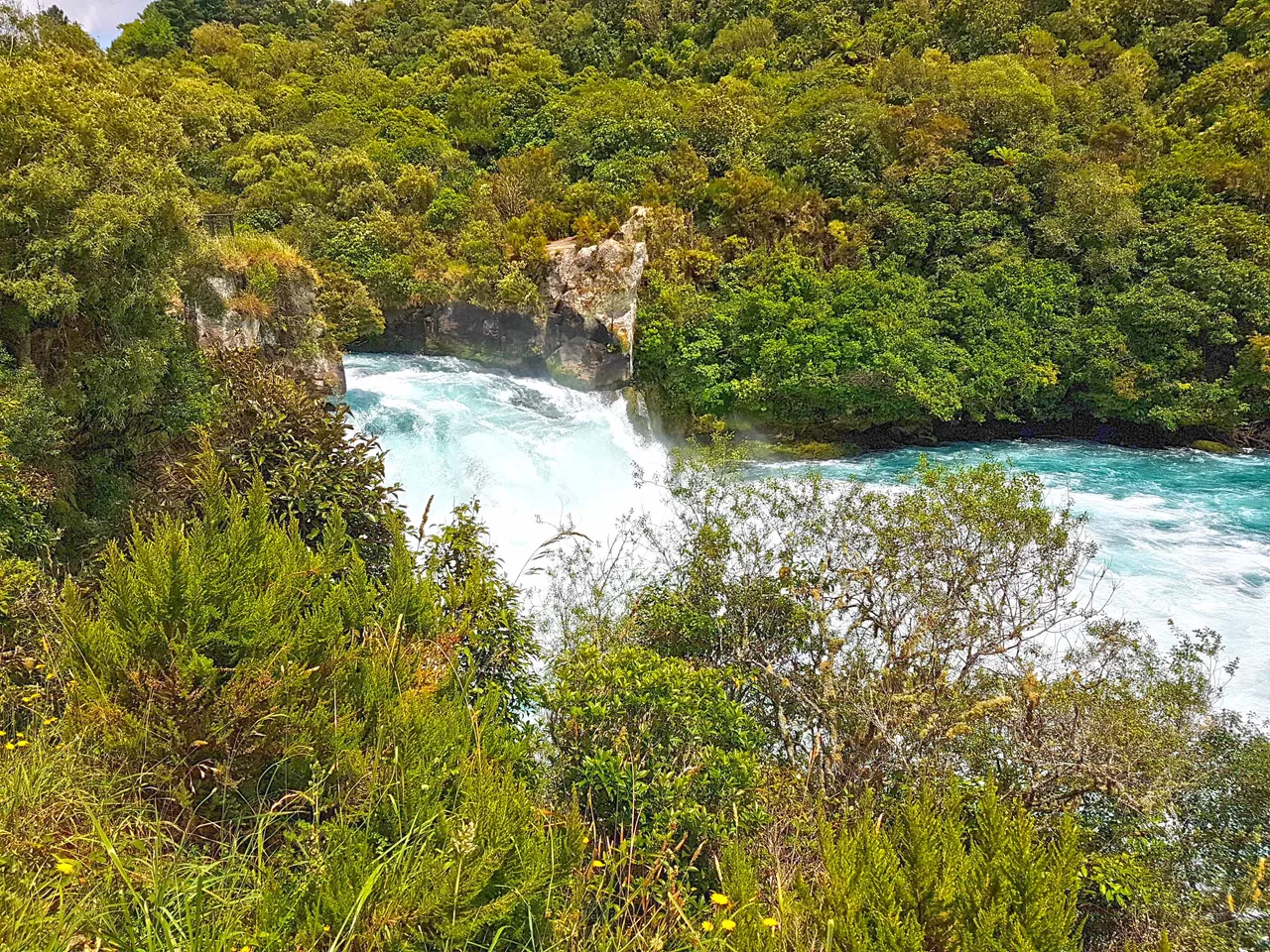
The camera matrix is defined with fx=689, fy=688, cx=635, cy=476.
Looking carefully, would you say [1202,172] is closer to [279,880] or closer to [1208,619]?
[1208,619]

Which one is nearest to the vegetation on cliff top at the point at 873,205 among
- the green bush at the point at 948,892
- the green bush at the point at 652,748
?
the green bush at the point at 652,748

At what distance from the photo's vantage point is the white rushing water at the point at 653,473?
9578 mm

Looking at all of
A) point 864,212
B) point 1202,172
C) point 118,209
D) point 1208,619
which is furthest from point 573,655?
point 1202,172

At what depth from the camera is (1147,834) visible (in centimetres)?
462

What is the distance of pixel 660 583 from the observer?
6.75 metres

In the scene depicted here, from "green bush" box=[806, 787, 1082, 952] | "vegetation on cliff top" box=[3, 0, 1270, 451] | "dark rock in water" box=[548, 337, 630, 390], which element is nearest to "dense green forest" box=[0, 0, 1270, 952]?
"green bush" box=[806, 787, 1082, 952]

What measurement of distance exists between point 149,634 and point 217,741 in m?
0.52

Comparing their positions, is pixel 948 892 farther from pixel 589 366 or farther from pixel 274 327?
pixel 589 366

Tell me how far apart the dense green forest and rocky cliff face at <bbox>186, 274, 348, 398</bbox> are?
11 centimetres

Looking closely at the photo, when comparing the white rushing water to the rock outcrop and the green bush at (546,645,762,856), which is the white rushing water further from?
the green bush at (546,645,762,856)

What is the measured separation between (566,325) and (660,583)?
1145 cm

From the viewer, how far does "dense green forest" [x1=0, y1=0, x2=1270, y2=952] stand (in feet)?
7.72

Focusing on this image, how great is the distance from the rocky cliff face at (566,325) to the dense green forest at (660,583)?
545 mm

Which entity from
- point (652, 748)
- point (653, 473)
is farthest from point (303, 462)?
point (653, 473)
